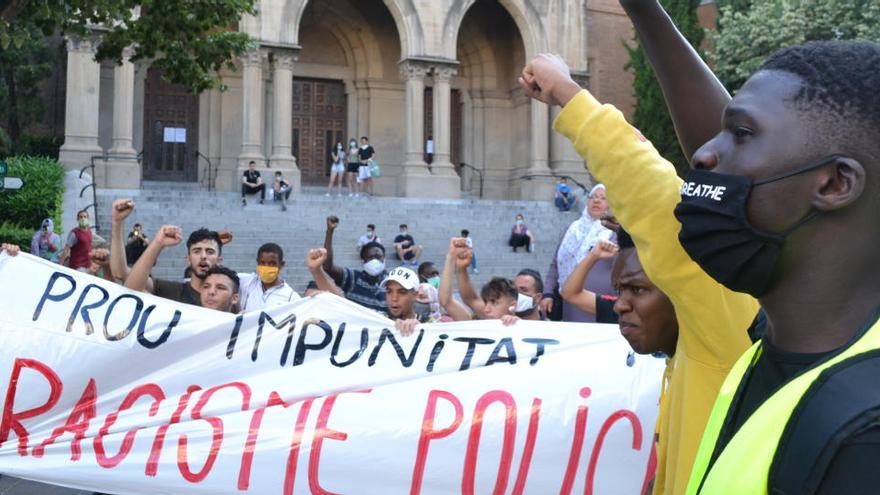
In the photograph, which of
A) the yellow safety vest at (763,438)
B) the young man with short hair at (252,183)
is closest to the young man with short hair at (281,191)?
the young man with short hair at (252,183)

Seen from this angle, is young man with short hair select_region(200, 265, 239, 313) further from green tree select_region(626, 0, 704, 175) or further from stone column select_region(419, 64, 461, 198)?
green tree select_region(626, 0, 704, 175)

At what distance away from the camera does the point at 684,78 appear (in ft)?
6.93

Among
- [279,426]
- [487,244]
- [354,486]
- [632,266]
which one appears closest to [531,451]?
[354,486]

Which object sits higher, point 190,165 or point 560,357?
point 190,165

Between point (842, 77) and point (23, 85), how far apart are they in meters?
26.0

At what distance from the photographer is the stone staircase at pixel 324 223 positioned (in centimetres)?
1915

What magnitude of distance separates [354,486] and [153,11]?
25.7 feet

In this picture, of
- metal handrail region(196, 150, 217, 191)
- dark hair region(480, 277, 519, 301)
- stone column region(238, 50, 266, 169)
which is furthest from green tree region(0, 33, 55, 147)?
dark hair region(480, 277, 519, 301)

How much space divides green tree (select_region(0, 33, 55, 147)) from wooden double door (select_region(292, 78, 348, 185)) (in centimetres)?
802

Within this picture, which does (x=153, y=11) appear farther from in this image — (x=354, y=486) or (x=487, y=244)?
(x=487, y=244)

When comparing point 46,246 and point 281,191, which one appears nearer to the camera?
point 46,246

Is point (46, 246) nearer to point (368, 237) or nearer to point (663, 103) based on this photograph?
point (368, 237)

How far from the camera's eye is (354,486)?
443 centimetres

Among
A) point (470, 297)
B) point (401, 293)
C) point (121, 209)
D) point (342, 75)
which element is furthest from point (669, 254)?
point (342, 75)
